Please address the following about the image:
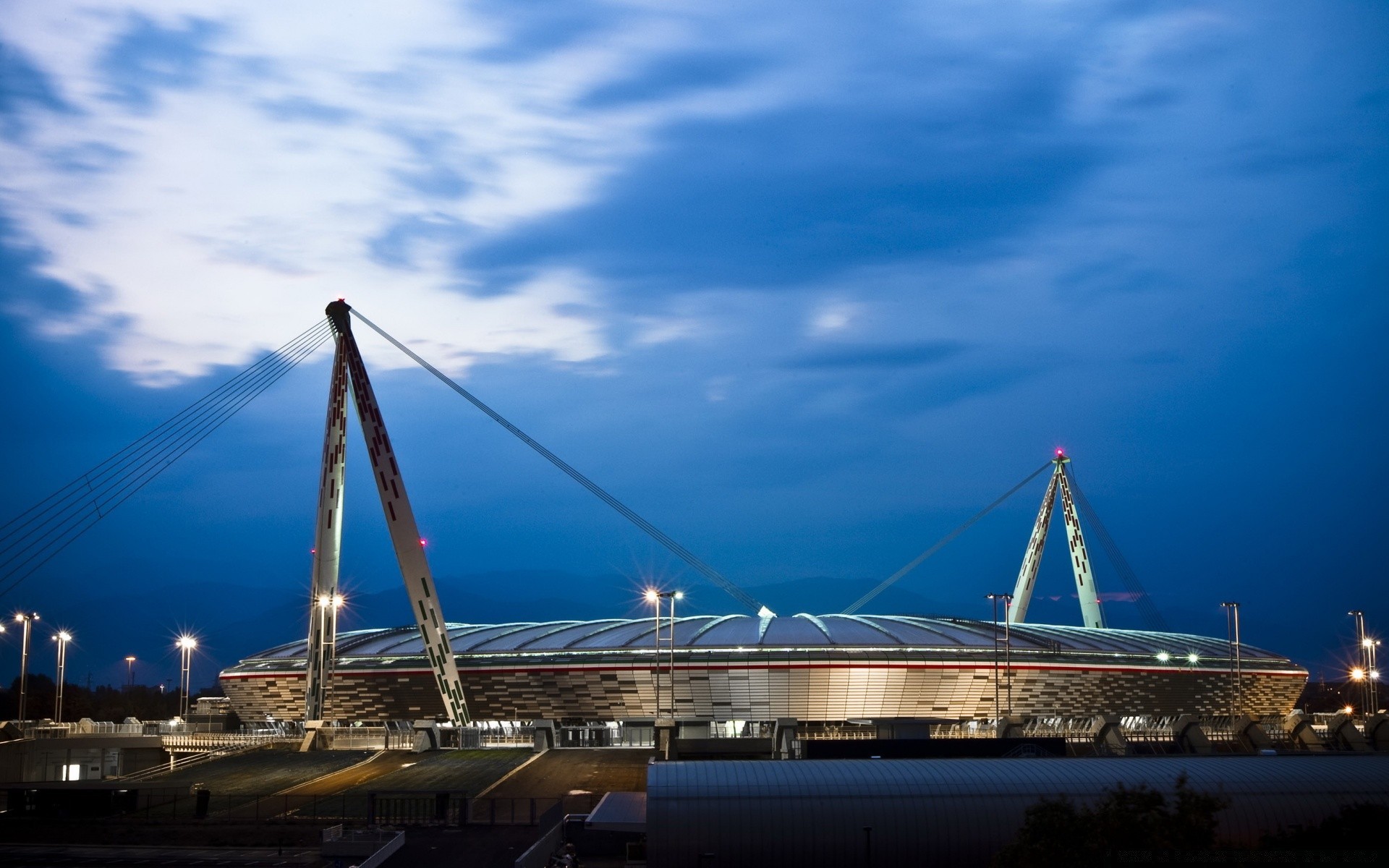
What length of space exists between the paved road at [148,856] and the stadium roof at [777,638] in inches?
1366

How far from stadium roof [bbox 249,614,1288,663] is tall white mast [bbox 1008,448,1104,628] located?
18.1 ft

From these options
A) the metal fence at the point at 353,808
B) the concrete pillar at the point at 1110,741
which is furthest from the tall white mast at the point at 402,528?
the concrete pillar at the point at 1110,741

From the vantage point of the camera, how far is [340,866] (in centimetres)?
3169

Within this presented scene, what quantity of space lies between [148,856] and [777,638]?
40222 mm

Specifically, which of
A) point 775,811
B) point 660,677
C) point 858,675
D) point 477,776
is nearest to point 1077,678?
point 858,675

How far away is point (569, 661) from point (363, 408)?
703 inches

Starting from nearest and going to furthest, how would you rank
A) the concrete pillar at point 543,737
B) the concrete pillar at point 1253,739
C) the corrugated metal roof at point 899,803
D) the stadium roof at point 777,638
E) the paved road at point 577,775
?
1. the corrugated metal roof at point 899,803
2. the paved road at point 577,775
3. the concrete pillar at point 1253,739
4. the concrete pillar at point 543,737
5. the stadium roof at point 777,638

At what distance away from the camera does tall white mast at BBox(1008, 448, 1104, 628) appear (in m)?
91.9

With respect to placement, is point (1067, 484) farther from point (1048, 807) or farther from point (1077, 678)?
point (1048, 807)

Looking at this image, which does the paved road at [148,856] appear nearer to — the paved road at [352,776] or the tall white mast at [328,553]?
the paved road at [352,776]

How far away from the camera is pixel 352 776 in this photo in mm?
50156

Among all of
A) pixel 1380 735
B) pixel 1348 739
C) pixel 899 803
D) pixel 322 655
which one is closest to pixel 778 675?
pixel 322 655

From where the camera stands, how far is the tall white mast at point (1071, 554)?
302 ft

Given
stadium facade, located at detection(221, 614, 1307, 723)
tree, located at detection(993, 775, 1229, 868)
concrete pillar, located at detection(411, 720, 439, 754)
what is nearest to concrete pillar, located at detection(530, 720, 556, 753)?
concrete pillar, located at detection(411, 720, 439, 754)
